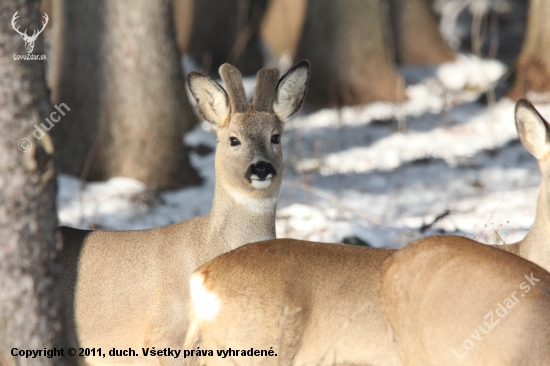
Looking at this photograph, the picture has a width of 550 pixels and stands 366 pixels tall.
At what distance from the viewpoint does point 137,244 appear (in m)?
4.73

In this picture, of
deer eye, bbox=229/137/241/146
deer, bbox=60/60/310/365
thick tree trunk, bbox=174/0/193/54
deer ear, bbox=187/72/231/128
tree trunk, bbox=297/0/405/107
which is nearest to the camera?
deer, bbox=60/60/310/365

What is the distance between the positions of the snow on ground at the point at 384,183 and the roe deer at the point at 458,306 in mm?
2457

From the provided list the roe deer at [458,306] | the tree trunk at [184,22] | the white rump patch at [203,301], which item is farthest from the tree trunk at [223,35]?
the roe deer at [458,306]

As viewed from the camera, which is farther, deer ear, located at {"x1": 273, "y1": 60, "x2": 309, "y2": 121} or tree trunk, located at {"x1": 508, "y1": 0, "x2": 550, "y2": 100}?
tree trunk, located at {"x1": 508, "y1": 0, "x2": 550, "y2": 100}

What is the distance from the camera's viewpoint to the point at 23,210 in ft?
11.4

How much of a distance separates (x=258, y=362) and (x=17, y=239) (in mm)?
1224

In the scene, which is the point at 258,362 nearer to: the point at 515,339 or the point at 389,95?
the point at 515,339

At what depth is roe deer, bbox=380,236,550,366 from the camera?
2.88m

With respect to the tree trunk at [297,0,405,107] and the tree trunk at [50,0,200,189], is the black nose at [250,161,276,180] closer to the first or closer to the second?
the tree trunk at [50,0,200,189]

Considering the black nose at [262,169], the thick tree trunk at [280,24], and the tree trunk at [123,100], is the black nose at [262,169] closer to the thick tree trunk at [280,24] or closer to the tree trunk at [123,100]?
the tree trunk at [123,100]

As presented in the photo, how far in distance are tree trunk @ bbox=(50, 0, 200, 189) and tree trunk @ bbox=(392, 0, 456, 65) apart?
424 inches

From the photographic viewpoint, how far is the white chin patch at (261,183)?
4.82m

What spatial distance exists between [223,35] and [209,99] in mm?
11728

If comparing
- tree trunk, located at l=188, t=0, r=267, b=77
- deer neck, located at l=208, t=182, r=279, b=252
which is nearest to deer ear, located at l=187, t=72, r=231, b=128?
deer neck, located at l=208, t=182, r=279, b=252
